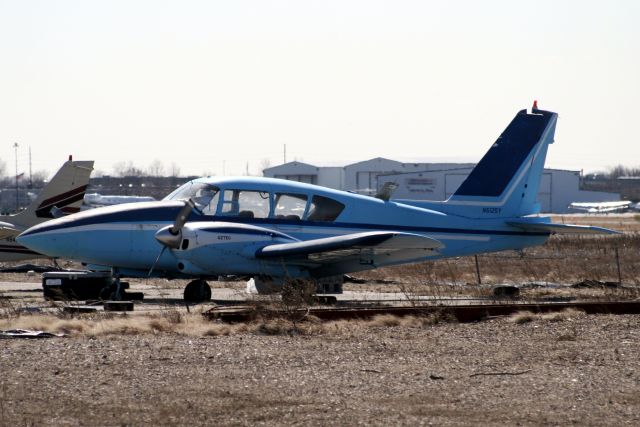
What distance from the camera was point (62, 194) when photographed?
29.6 meters

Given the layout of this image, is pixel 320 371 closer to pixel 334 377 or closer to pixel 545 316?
pixel 334 377

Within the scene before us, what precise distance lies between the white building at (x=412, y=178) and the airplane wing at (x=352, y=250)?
226 feet

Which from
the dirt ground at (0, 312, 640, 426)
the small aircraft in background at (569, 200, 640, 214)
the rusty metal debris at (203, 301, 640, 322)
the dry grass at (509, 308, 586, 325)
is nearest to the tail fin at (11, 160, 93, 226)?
the rusty metal debris at (203, 301, 640, 322)

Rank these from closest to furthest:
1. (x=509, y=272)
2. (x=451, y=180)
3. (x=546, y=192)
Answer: (x=509, y=272) → (x=451, y=180) → (x=546, y=192)

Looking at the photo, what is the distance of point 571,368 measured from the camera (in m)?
11.6

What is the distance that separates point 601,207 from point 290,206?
9700cm

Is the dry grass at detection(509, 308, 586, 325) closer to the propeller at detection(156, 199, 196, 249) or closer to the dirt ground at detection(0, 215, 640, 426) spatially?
the dirt ground at detection(0, 215, 640, 426)

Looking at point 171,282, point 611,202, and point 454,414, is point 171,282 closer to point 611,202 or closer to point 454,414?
point 454,414

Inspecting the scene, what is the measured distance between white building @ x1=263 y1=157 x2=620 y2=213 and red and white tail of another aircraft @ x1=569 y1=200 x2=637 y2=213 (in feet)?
4.27

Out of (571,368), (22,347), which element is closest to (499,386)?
(571,368)

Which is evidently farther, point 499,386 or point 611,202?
point 611,202

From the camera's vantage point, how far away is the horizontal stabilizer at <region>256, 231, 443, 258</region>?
65.7 ft

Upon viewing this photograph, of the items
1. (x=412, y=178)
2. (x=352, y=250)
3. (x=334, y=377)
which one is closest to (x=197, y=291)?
(x=352, y=250)

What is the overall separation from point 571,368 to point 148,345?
16.4ft
